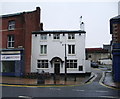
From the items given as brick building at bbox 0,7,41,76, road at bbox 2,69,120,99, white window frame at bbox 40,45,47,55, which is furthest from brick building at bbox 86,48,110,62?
road at bbox 2,69,120,99

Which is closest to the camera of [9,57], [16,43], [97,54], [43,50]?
[9,57]

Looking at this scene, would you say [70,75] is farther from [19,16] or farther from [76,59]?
[19,16]

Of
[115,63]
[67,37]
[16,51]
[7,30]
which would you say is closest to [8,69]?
[16,51]

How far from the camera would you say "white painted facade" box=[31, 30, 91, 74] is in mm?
36094

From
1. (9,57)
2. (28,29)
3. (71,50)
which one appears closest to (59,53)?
(71,50)

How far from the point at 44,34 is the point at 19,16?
5.44 metres

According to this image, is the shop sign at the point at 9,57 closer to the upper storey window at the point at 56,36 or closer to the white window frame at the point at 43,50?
the white window frame at the point at 43,50

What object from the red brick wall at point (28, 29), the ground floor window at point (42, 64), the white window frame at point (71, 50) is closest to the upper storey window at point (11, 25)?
the red brick wall at point (28, 29)

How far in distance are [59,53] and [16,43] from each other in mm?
7697

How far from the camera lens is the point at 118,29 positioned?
26766 millimetres

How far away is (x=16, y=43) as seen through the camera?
35.3 m

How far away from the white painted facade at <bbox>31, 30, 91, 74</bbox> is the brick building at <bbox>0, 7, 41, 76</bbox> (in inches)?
67.2

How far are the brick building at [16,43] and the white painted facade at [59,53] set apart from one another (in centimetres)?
171

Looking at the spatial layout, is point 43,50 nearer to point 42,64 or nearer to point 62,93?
point 42,64
